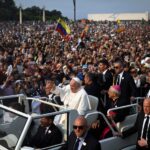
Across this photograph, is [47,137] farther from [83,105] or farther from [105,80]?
[105,80]

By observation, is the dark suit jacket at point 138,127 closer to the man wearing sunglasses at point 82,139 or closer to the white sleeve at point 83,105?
the white sleeve at point 83,105

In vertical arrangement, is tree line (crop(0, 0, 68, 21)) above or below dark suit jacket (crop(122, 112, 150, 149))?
above

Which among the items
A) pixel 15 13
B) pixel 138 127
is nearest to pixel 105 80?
pixel 138 127

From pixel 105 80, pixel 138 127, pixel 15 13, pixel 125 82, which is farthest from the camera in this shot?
pixel 15 13

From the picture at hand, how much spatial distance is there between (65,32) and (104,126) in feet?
47.1

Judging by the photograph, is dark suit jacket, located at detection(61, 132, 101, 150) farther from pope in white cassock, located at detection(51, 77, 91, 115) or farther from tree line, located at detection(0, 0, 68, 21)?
tree line, located at detection(0, 0, 68, 21)

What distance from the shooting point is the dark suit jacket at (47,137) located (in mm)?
4824

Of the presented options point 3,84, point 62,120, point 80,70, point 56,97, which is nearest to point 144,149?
point 62,120

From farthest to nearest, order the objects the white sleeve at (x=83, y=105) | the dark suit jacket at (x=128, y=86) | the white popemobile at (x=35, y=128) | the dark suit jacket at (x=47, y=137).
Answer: the dark suit jacket at (x=128, y=86) < the white sleeve at (x=83, y=105) < the dark suit jacket at (x=47, y=137) < the white popemobile at (x=35, y=128)

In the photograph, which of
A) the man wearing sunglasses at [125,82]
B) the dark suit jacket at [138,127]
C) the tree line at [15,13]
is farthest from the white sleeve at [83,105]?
the tree line at [15,13]

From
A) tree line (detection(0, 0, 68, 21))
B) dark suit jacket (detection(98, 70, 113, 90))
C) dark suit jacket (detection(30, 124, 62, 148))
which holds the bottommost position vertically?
dark suit jacket (detection(30, 124, 62, 148))

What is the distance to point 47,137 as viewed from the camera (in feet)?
16.1

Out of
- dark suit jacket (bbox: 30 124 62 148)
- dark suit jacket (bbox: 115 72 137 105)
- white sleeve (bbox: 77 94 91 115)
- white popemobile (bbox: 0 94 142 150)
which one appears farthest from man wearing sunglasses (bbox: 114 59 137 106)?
dark suit jacket (bbox: 30 124 62 148)

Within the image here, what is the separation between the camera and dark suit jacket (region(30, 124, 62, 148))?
15.8ft
